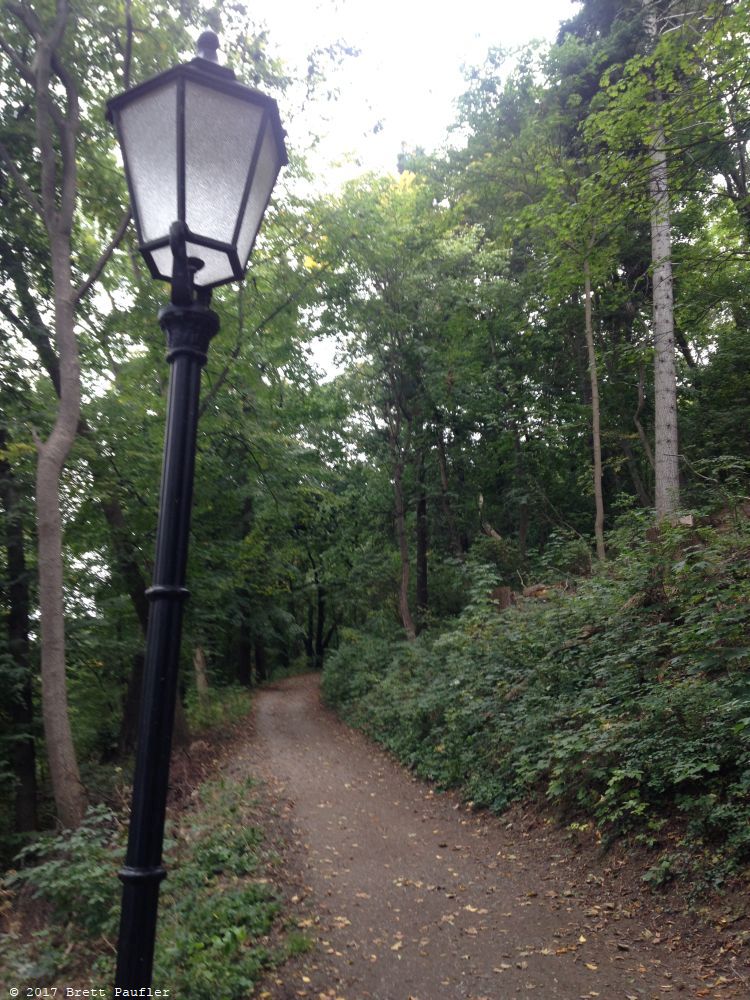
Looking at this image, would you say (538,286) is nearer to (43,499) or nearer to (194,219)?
(43,499)

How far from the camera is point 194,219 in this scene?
2.12m

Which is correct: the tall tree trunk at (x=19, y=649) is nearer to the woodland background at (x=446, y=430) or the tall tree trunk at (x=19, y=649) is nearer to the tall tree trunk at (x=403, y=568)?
the woodland background at (x=446, y=430)

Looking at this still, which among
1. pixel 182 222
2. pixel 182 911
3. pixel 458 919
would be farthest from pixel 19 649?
pixel 182 222

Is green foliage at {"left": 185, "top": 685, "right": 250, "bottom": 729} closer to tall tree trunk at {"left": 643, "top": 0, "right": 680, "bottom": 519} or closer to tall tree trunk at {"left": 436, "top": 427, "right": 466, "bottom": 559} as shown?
tall tree trunk at {"left": 436, "top": 427, "right": 466, "bottom": 559}

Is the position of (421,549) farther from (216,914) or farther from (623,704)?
(216,914)

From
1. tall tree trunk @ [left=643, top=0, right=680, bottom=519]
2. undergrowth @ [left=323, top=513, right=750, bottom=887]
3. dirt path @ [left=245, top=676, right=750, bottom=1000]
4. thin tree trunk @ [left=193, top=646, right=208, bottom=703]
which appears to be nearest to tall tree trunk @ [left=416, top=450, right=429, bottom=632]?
undergrowth @ [left=323, top=513, right=750, bottom=887]

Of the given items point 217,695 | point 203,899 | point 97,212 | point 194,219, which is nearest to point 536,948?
point 203,899

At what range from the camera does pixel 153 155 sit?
2148 mm

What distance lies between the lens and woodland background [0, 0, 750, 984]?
22.3 feet

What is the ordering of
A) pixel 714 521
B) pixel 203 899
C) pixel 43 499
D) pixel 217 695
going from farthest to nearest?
pixel 217 695 → pixel 714 521 → pixel 43 499 → pixel 203 899

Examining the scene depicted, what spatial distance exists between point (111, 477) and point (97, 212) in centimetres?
403

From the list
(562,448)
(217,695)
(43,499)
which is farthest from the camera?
(217,695)

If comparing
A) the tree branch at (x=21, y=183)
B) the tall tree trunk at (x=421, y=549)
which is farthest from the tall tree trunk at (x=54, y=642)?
the tall tree trunk at (x=421, y=549)

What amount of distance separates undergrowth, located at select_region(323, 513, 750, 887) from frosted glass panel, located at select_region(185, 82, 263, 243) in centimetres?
453
